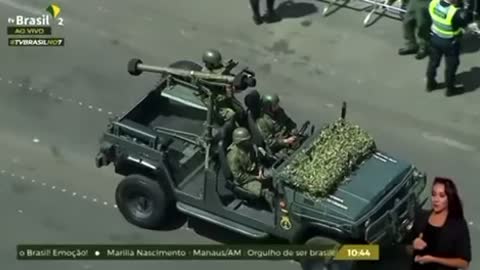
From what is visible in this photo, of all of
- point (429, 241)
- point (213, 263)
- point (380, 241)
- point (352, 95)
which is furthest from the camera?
point (352, 95)

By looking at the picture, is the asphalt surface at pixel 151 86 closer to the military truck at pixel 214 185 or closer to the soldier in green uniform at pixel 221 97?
the military truck at pixel 214 185

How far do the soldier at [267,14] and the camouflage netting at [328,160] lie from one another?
15.8 feet

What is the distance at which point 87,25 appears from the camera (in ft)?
65.9

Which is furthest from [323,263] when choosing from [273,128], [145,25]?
[145,25]

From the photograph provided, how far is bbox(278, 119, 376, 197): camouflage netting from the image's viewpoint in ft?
48.0

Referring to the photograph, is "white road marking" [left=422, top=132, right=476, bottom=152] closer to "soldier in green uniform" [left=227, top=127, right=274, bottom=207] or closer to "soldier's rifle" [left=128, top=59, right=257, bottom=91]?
"soldier's rifle" [left=128, top=59, right=257, bottom=91]

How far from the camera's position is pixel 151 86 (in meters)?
18.7

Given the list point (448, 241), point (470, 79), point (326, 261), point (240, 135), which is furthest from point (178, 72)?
point (470, 79)

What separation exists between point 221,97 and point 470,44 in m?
5.20

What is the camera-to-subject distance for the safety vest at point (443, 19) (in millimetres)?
17703

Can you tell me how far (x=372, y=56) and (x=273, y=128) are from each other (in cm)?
410

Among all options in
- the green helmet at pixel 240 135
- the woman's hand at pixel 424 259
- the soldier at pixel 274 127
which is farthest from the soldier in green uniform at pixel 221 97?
the woman's hand at pixel 424 259

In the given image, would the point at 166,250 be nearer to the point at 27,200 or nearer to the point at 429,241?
the point at 27,200

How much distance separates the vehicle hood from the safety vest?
3142 mm
